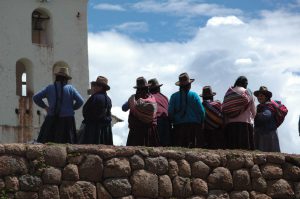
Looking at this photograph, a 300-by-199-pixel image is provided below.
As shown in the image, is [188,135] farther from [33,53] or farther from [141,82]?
[33,53]

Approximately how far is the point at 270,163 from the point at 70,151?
334cm

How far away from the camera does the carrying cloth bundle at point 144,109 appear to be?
13594 millimetres

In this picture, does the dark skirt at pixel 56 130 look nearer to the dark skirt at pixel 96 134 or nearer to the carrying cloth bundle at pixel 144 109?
the dark skirt at pixel 96 134

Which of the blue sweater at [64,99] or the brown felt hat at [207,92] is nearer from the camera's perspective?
the blue sweater at [64,99]

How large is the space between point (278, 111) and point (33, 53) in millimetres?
10476

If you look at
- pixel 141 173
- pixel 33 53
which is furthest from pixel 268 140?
pixel 33 53

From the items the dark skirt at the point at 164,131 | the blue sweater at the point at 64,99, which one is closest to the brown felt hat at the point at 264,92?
the dark skirt at the point at 164,131

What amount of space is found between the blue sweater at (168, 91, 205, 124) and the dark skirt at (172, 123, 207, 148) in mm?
81

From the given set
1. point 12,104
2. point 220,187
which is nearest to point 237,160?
point 220,187

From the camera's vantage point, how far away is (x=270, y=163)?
13695 millimetres

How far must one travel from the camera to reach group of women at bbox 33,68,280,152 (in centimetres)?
1336

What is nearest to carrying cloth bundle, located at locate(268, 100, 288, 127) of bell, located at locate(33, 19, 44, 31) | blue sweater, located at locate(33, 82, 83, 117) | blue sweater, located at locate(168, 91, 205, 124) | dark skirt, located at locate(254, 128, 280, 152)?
dark skirt, located at locate(254, 128, 280, 152)

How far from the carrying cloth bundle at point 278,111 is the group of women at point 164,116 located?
0.04 metres

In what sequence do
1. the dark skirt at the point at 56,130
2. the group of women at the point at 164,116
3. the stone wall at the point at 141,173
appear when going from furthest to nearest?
the group of women at the point at 164,116
the dark skirt at the point at 56,130
the stone wall at the point at 141,173
